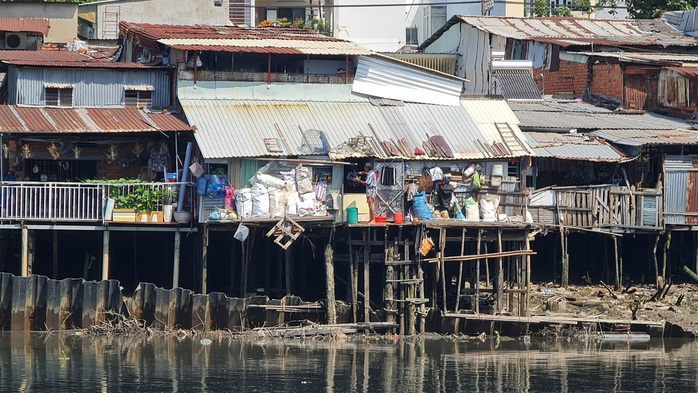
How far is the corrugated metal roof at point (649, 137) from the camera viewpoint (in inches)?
1679

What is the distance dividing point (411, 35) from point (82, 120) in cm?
3183

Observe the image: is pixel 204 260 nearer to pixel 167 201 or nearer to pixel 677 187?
pixel 167 201

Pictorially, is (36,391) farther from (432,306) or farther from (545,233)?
(545,233)

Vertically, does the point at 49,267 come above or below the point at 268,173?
below

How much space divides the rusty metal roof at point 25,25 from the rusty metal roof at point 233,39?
5.66m

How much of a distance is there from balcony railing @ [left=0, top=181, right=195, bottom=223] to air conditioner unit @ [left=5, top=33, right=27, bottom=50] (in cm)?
1235

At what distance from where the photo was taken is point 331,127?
40250 millimetres

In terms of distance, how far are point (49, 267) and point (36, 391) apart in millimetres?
10081

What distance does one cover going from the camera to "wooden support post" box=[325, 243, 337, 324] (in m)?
38.3

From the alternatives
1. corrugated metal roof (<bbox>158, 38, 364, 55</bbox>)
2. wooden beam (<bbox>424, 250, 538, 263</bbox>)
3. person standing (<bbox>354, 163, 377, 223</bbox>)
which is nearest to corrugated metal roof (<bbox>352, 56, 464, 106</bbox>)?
corrugated metal roof (<bbox>158, 38, 364, 55</bbox>)

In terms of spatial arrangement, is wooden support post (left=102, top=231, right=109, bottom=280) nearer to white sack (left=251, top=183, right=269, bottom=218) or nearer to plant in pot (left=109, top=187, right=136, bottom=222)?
plant in pot (left=109, top=187, right=136, bottom=222)

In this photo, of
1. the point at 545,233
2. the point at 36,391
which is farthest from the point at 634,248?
the point at 36,391

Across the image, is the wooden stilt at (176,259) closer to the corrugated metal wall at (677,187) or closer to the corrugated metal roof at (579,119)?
the corrugated metal roof at (579,119)

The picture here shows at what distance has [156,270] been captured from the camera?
4166 centimetres
